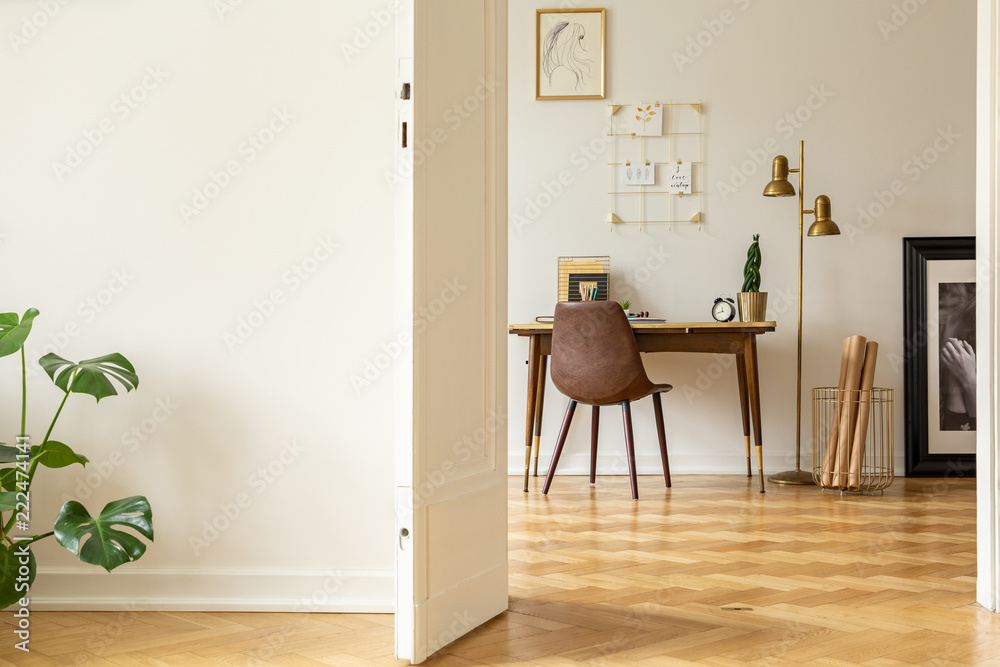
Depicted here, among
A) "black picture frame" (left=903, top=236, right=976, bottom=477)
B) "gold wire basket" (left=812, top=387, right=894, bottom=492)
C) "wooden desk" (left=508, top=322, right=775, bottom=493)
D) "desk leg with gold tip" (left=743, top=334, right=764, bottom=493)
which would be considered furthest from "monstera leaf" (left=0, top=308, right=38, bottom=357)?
"black picture frame" (left=903, top=236, right=976, bottom=477)

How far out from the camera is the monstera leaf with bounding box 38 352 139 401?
1.82 meters

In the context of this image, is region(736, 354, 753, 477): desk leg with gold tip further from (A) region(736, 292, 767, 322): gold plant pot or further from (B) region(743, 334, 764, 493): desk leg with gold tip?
(A) region(736, 292, 767, 322): gold plant pot

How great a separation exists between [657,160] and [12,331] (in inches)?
132

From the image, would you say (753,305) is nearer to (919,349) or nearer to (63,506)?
(919,349)

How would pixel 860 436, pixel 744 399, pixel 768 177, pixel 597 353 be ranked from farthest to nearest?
pixel 768 177 < pixel 744 399 < pixel 860 436 < pixel 597 353

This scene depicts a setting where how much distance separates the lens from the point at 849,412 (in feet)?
12.5

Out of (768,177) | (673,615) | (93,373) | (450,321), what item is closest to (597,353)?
(768,177)

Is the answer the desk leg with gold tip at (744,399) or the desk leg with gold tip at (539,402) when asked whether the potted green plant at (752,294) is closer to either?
the desk leg with gold tip at (744,399)

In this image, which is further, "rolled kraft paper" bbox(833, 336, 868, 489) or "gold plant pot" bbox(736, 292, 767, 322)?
"gold plant pot" bbox(736, 292, 767, 322)

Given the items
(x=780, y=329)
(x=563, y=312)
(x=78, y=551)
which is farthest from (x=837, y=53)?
(x=78, y=551)

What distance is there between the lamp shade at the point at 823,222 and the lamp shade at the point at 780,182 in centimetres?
14

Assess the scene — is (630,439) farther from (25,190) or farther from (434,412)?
(25,190)

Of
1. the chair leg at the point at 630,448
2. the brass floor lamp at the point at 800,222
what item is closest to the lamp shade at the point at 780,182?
the brass floor lamp at the point at 800,222

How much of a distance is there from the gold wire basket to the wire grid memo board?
118 centimetres
